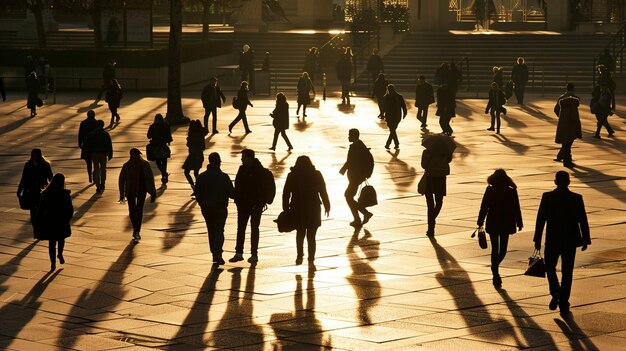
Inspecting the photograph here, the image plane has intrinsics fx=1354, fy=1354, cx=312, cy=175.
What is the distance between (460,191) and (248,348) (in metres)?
11.2

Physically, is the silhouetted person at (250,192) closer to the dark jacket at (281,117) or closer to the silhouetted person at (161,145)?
the silhouetted person at (161,145)

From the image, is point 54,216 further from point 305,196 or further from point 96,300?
point 305,196

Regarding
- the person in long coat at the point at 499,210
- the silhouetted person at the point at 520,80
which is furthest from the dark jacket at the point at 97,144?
the silhouetted person at the point at 520,80

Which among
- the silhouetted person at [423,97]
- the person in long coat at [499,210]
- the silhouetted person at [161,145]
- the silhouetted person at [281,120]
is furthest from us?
the silhouetted person at [423,97]

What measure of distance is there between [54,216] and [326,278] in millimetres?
3697

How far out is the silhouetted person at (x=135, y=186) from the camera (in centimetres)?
1923

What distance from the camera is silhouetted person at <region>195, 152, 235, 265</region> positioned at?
1720 cm

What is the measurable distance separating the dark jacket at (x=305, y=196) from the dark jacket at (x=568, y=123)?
1058 cm

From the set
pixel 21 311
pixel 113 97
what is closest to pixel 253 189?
pixel 21 311

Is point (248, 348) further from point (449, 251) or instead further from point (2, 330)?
point (449, 251)

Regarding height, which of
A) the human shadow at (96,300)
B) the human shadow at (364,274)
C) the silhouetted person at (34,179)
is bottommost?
the human shadow at (96,300)

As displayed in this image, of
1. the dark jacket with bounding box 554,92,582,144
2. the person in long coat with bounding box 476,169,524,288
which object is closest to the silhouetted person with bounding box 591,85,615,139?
the dark jacket with bounding box 554,92,582,144

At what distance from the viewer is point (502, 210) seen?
50.9 feet

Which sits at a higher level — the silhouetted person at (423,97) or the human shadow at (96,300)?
the silhouetted person at (423,97)
